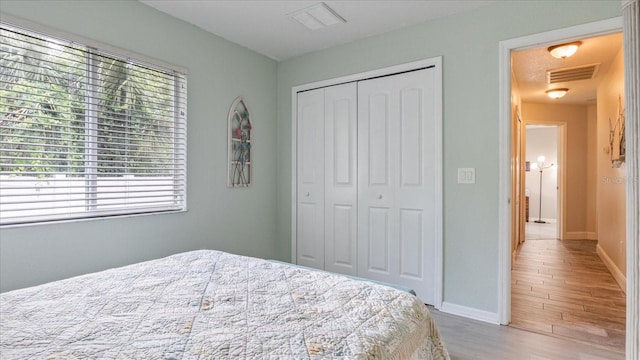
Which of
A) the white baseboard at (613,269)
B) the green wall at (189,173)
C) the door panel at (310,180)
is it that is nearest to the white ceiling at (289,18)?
the green wall at (189,173)

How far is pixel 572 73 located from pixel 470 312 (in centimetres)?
361

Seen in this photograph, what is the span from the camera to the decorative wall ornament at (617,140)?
3.32 metres

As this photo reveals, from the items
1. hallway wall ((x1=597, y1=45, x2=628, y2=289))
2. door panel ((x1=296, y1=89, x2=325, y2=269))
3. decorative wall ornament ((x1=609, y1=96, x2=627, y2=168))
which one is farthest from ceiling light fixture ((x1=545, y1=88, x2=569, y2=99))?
door panel ((x1=296, y1=89, x2=325, y2=269))

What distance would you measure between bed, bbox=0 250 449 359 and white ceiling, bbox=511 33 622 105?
249 cm

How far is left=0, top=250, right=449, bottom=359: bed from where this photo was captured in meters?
1.02

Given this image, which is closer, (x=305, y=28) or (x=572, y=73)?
(x=305, y=28)

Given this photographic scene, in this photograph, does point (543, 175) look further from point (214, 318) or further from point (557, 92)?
point (214, 318)

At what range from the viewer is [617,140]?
357 centimetres

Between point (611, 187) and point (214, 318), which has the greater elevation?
point (611, 187)

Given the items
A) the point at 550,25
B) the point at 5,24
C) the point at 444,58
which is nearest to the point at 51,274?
the point at 5,24

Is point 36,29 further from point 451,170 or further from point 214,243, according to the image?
point 451,170

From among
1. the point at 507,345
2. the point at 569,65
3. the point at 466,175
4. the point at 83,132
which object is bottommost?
the point at 507,345

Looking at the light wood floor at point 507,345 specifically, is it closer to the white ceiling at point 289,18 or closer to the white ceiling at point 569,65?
the white ceiling at point 569,65

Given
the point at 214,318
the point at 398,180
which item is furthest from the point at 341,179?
the point at 214,318
